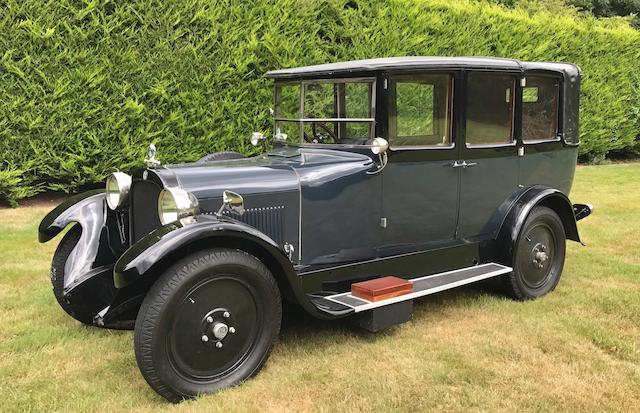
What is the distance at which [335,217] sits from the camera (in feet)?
11.3

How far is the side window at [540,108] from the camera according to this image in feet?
13.9

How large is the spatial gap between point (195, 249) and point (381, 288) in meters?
1.17

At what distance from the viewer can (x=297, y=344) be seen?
3408 millimetres

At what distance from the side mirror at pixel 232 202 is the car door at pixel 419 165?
1032mm

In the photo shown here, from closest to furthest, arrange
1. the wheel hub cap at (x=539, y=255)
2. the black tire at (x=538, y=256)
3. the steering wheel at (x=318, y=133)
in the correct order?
the steering wheel at (x=318, y=133)
the black tire at (x=538, y=256)
the wheel hub cap at (x=539, y=255)

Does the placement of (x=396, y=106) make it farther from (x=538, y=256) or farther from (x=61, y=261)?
(x=61, y=261)

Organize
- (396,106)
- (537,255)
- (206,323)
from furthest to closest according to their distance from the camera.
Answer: (537,255), (396,106), (206,323)

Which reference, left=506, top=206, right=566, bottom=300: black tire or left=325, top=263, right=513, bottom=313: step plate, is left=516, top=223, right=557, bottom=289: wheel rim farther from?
left=325, top=263, right=513, bottom=313: step plate

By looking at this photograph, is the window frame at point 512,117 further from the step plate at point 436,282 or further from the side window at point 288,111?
the side window at point 288,111

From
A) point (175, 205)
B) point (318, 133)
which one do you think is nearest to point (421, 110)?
point (318, 133)

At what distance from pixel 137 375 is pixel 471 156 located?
102 inches

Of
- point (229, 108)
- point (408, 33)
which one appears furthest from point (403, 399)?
point (408, 33)

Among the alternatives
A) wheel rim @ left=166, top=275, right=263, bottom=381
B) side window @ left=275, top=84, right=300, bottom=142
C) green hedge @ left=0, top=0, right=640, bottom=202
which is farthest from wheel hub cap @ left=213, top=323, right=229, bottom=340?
green hedge @ left=0, top=0, right=640, bottom=202

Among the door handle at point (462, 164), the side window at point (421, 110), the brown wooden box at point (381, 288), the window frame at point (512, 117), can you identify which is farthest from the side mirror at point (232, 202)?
the window frame at point (512, 117)
